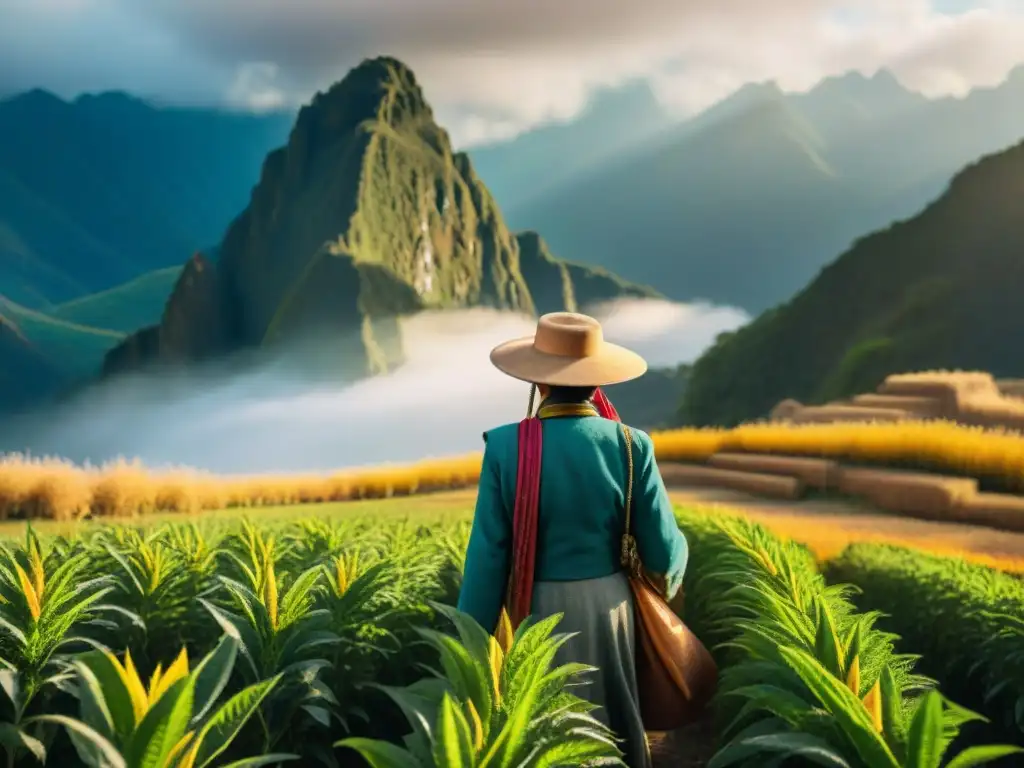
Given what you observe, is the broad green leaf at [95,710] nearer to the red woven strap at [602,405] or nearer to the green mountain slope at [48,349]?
the red woven strap at [602,405]

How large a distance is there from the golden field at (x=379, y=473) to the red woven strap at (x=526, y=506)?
666 centimetres

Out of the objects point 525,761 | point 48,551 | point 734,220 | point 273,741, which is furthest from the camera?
point 734,220

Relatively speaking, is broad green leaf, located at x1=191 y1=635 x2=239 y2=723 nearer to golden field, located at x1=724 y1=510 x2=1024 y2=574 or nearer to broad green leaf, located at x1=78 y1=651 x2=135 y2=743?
broad green leaf, located at x1=78 y1=651 x2=135 y2=743

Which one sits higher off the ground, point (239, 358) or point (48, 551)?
point (239, 358)

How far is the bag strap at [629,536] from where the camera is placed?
275cm

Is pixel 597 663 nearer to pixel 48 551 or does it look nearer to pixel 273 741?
pixel 273 741

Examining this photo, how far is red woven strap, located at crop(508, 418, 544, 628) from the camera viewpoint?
105 inches

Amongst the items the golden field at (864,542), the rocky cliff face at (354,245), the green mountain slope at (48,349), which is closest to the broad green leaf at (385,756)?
the golden field at (864,542)

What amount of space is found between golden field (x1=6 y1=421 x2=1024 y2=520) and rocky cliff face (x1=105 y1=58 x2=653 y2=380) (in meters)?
95.2

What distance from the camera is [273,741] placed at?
97.5 inches

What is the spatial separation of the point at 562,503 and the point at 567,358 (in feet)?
1.54

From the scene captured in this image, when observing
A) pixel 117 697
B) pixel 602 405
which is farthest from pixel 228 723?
pixel 602 405

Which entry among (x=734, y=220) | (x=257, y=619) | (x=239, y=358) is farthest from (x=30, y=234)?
(x=257, y=619)

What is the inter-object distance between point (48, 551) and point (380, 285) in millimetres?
106261
